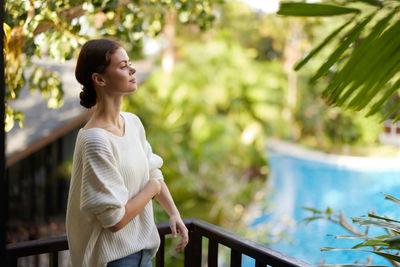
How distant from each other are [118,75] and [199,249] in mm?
880

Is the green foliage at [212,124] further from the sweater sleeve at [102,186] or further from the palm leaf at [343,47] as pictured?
the palm leaf at [343,47]

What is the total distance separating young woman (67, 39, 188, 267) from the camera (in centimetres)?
95

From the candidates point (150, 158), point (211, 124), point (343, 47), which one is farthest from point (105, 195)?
point (211, 124)

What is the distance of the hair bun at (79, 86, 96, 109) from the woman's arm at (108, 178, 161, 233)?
254mm

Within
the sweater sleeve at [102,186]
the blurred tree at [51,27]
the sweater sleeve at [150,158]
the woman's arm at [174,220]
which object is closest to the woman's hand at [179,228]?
the woman's arm at [174,220]

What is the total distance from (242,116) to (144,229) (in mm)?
9689

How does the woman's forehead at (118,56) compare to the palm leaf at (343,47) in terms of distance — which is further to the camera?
the woman's forehead at (118,56)

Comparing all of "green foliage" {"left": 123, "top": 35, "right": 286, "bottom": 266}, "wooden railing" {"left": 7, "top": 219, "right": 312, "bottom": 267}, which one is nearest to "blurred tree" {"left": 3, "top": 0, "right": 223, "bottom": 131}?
"wooden railing" {"left": 7, "top": 219, "right": 312, "bottom": 267}

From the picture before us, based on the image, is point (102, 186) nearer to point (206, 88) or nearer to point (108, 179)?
point (108, 179)

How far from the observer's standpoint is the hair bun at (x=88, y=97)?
1074mm

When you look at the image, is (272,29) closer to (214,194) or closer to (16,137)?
(214,194)

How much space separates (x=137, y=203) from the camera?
3.29 feet

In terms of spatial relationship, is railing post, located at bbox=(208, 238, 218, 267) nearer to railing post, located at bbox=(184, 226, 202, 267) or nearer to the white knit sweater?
railing post, located at bbox=(184, 226, 202, 267)

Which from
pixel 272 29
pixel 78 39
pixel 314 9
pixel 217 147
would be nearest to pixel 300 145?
pixel 272 29
